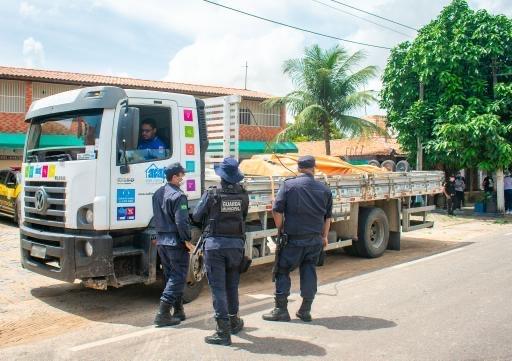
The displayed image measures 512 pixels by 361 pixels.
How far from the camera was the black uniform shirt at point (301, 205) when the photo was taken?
570 centimetres

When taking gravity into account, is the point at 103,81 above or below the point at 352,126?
above

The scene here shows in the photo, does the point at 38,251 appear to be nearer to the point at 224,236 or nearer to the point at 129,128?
the point at 129,128

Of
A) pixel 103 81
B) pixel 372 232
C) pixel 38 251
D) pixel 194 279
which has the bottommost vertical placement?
pixel 194 279

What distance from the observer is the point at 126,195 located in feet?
19.8

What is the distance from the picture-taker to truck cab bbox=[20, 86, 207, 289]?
5.83m

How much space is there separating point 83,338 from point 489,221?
14918 millimetres

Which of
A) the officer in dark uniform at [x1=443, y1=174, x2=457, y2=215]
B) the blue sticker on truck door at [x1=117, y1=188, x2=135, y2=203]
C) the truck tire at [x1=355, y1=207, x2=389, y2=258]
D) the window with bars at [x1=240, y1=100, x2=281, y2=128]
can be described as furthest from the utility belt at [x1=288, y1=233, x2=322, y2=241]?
the window with bars at [x1=240, y1=100, x2=281, y2=128]

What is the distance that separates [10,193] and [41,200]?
29.1 feet

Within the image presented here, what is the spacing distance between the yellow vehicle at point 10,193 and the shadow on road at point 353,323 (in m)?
10.3

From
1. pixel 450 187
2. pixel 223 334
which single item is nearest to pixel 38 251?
pixel 223 334

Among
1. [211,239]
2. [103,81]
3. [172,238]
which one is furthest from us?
[103,81]

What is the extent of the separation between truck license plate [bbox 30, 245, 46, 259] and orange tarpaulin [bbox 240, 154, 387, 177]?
341 cm

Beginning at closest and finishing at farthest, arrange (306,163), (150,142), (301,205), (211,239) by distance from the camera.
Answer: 1. (211,239)
2. (301,205)
3. (306,163)
4. (150,142)

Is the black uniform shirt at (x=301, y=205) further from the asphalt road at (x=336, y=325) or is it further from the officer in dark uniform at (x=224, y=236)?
the asphalt road at (x=336, y=325)
